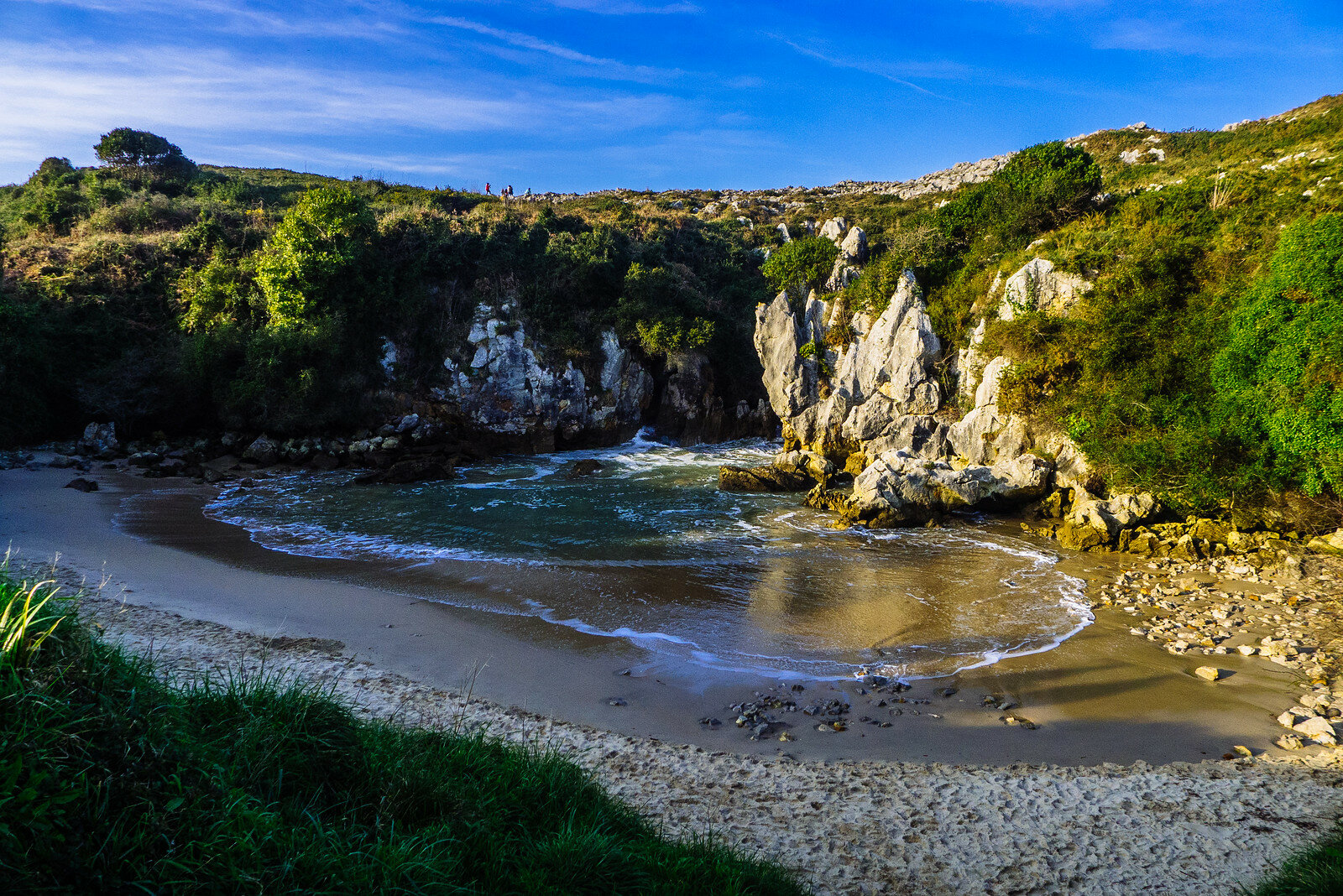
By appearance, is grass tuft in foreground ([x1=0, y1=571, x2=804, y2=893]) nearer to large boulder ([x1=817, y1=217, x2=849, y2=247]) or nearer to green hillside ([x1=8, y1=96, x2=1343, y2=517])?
green hillside ([x1=8, y1=96, x2=1343, y2=517])

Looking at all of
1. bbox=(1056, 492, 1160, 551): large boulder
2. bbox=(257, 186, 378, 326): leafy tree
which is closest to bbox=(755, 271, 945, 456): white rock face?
bbox=(1056, 492, 1160, 551): large boulder

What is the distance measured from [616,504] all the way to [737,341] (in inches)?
815

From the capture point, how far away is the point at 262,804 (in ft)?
10.1

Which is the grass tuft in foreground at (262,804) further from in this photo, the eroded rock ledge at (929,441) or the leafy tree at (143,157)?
the leafy tree at (143,157)

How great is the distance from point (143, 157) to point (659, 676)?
5753 centimetres

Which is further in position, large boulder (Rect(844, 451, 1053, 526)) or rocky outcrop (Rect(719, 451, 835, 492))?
rocky outcrop (Rect(719, 451, 835, 492))

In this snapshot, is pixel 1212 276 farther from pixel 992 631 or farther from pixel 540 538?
pixel 540 538

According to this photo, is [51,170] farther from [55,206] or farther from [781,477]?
[781,477]

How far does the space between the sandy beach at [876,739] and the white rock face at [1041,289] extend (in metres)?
13.2

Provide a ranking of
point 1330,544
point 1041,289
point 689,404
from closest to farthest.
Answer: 1. point 1330,544
2. point 1041,289
3. point 689,404

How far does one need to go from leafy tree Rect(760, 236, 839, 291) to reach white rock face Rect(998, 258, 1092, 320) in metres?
11.2

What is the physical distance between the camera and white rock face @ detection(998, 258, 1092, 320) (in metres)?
20.7

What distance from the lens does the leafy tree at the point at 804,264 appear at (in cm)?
3216

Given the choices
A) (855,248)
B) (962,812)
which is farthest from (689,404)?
(962,812)
